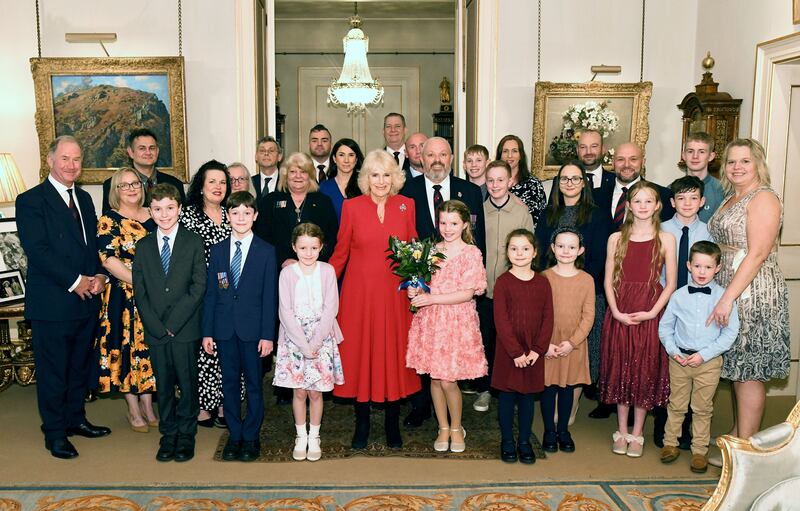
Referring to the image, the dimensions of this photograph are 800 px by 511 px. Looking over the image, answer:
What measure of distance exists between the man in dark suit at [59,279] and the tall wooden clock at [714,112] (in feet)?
15.9

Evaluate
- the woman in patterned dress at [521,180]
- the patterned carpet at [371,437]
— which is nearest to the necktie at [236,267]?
the patterned carpet at [371,437]

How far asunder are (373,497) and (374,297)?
3.64ft

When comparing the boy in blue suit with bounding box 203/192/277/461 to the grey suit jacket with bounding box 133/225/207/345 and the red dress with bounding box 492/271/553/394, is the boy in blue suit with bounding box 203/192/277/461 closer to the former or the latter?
the grey suit jacket with bounding box 133/225/207/345

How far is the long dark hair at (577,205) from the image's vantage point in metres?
4.47

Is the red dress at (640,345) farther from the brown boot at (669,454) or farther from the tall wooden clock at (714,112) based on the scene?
the tall wooden clock at (714,112)

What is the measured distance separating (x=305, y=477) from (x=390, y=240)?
1.39 metres

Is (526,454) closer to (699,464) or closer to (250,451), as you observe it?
(699,464)

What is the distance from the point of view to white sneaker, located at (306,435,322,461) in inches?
162

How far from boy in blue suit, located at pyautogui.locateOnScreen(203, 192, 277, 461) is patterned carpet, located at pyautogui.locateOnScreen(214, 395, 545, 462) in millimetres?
322

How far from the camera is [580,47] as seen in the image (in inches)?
266

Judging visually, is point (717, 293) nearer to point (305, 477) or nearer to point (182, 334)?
point (305, 477)

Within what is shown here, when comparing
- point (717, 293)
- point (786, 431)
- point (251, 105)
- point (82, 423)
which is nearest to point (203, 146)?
point (251, 105)

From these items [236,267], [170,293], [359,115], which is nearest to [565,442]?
[236,267]

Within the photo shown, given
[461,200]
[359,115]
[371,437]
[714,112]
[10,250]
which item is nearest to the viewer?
[371,437]
